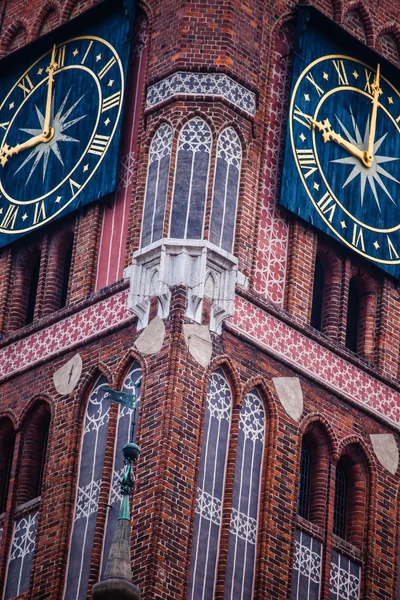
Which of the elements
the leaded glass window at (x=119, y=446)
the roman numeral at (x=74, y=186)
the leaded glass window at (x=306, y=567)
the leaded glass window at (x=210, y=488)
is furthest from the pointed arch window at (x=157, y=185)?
the leaded glass window at (x=306, y=567)

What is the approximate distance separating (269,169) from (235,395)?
4.20 metres

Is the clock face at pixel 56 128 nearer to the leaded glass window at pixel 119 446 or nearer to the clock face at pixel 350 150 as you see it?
the clock face at pixel 350 150

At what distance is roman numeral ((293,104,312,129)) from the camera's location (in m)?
48.0

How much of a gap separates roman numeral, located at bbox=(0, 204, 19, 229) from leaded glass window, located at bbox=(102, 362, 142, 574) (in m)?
4.88

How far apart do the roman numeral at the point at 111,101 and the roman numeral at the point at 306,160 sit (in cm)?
287

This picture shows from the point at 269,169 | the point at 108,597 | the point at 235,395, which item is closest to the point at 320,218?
the point at 269,169

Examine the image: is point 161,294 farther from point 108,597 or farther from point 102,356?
point 108,597

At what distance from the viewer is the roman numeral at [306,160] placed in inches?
1877

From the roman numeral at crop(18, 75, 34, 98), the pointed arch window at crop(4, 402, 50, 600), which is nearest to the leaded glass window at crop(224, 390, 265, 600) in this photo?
the pointed arch window at crop(4, 402, 50, 600)

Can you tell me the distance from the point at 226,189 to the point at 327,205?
7.03 ft

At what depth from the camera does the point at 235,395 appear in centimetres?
4497

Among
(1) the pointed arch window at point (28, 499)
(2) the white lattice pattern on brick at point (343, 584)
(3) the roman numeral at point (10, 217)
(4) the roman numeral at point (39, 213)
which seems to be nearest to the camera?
(1) the pointed arch window at point (28, 499)

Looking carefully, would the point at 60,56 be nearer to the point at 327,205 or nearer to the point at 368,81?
the point at 368,81

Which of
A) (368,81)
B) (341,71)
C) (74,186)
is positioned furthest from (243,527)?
(368,81)
